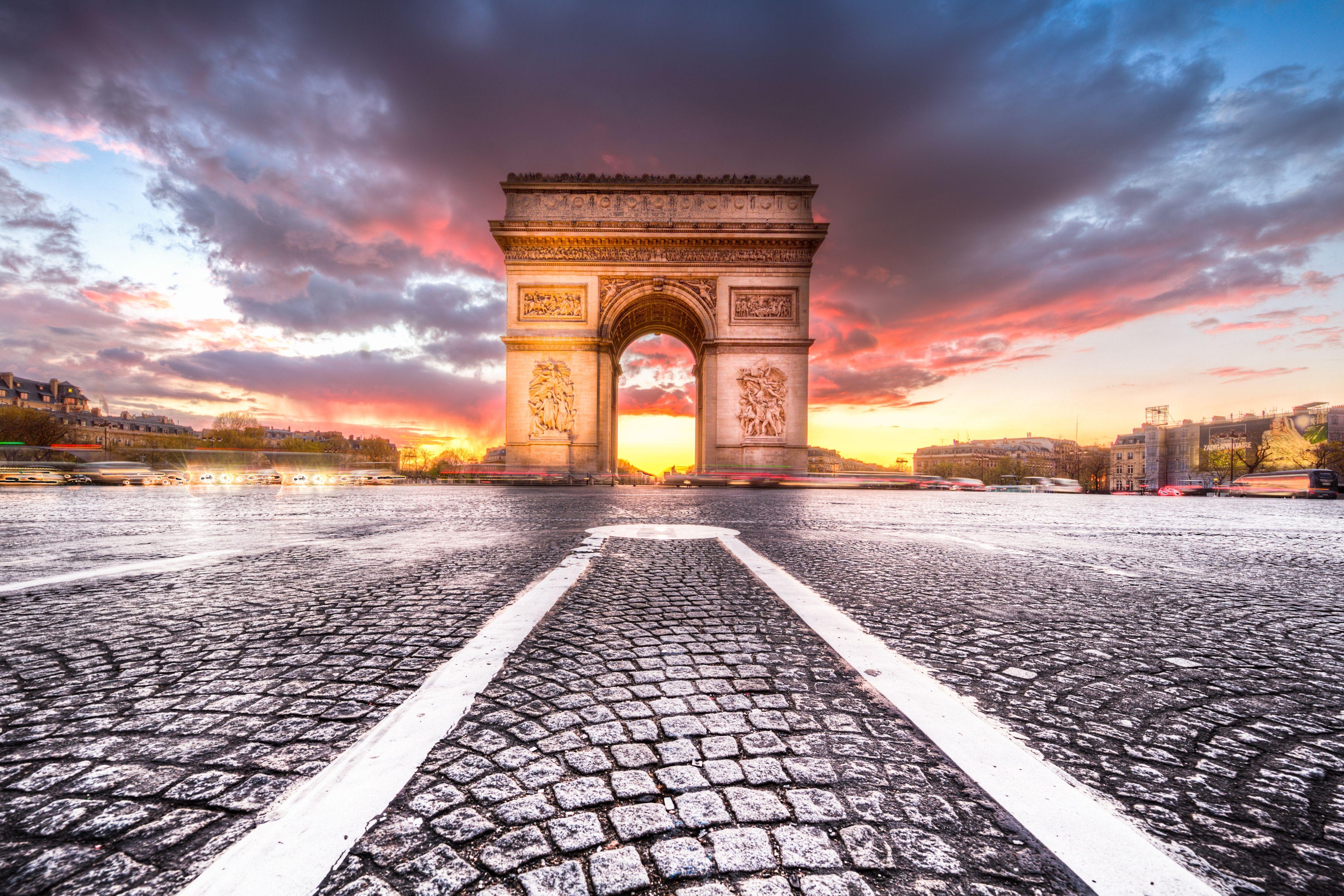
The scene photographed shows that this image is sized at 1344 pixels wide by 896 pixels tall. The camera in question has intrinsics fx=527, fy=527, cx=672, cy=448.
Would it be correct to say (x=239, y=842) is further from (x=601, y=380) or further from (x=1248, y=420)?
(x=1248, y=420)

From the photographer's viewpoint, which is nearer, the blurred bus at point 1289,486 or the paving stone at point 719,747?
the paving stone at point 719,747

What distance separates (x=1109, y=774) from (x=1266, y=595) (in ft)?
8.52

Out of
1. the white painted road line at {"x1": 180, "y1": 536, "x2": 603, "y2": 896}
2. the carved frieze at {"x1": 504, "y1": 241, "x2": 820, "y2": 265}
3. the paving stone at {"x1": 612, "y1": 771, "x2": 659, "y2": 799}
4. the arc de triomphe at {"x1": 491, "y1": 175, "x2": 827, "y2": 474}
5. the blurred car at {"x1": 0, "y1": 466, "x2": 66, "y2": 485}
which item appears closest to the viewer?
the white painted road line at {"x1": 180, "y1": 536, "x2": 603, "y2": 896}

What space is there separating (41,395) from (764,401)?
79.5 meters

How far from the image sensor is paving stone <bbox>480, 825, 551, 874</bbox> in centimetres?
73

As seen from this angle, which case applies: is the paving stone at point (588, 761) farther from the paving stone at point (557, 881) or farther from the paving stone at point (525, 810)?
the paving stone at point (557, 881)

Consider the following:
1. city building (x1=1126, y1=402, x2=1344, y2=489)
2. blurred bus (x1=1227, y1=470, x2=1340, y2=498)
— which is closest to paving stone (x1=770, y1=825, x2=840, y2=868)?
blurred bus (x1=1227, y1=470, x2=1340, y2=498)

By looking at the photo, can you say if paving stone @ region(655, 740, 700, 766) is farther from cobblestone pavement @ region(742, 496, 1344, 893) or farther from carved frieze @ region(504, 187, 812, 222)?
carved frieze @ region(504, 187, 812, 222)

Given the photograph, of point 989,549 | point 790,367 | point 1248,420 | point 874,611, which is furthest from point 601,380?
point 1248,420

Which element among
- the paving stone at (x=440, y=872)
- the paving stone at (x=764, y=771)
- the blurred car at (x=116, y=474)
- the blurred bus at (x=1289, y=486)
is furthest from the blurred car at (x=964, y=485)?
the blurred car at (x=116, y=474)

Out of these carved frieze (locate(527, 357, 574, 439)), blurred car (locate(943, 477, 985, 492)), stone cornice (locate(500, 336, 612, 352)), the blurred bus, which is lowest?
blurred car (locate(943, 477, 985, 492))

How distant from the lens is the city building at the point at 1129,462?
7012cm

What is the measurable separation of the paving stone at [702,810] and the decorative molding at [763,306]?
23.3 metres

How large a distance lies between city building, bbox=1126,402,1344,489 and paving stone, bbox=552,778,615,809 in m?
43.1
